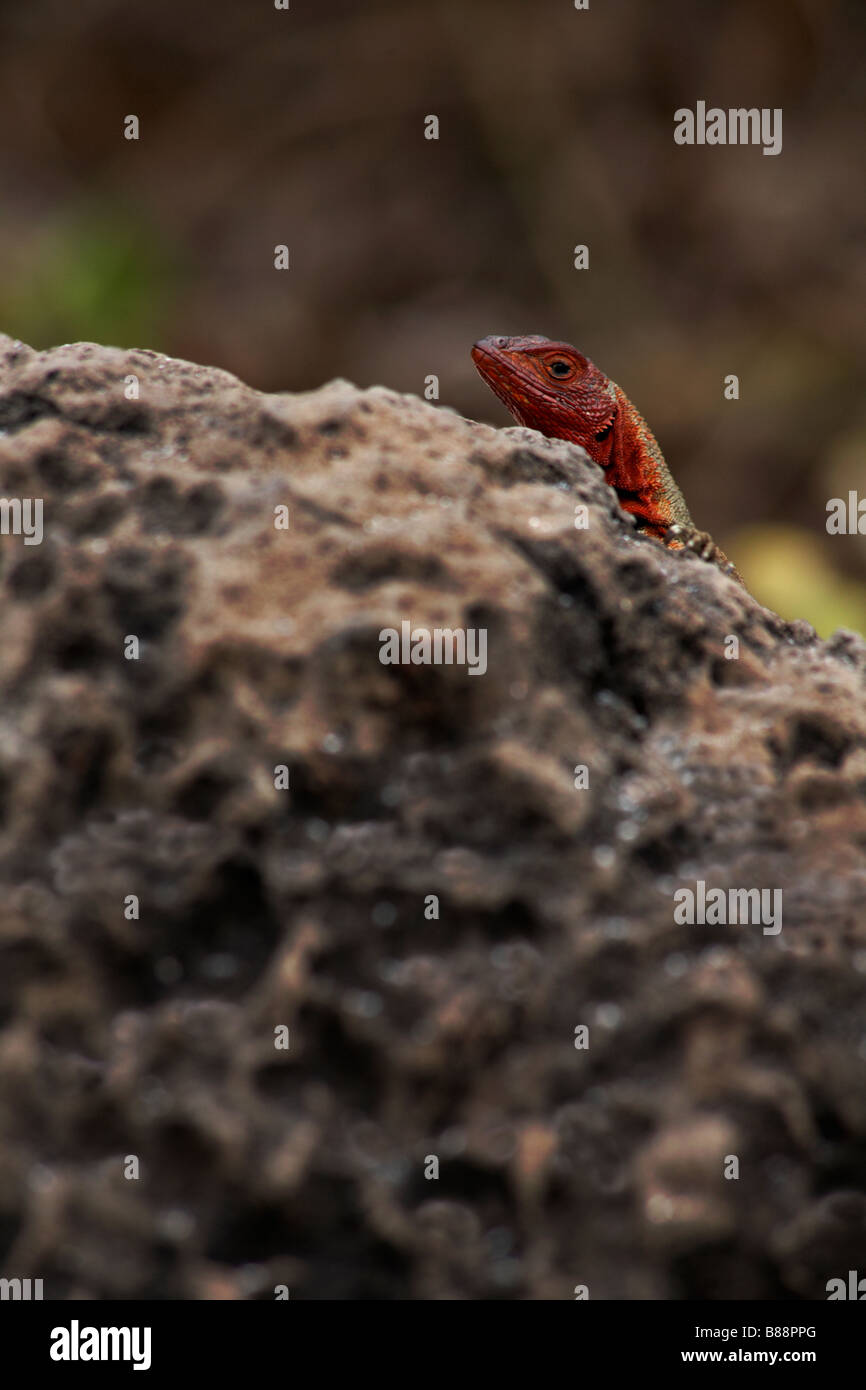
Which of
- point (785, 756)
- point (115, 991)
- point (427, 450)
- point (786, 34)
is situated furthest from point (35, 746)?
point (786, 34)

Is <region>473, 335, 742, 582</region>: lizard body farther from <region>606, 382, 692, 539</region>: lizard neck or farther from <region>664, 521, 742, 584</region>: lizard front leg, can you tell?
<region>664, 521, 742, 584</region>: lizard front leg

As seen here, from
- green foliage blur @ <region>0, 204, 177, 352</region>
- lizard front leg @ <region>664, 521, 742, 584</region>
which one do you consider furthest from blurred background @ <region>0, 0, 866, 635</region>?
lizard front leg @ <region>664, 521, 742, 584</region>

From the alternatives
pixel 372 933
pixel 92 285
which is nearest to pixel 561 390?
pixel 372 933

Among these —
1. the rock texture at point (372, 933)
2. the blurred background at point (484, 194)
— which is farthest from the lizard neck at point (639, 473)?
the blurred background at point (484, 194)

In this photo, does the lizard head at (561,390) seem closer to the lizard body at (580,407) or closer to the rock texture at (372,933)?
the lizard body at (580,407)

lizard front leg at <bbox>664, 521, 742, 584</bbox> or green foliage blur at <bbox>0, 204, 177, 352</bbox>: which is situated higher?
green foliage blur at <bbox>0, 204, 177, 352</bbox>

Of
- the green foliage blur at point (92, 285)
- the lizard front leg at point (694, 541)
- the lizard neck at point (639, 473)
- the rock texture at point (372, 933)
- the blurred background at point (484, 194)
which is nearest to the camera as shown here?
the rock texture at point (372, 933)
